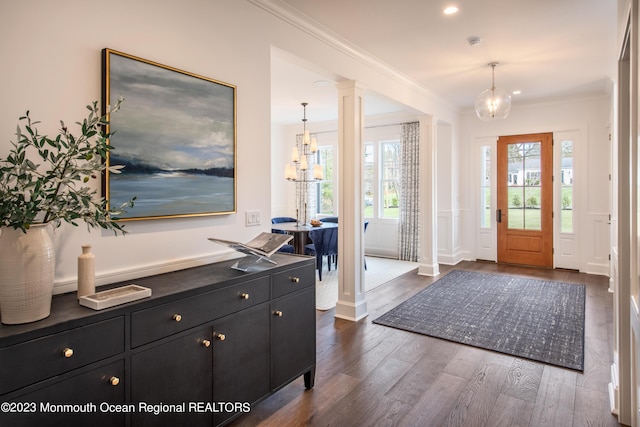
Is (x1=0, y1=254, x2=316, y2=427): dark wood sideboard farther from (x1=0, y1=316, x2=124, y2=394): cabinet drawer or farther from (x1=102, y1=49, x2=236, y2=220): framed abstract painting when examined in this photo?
(x1=102, y1=49, x2=236, y2=220): framed abstract painting

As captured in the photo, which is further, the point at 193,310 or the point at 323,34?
the point at 323,34

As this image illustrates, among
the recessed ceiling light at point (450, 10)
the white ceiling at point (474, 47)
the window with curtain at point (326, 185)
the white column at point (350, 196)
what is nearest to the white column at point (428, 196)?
the white ceiling at point (474, 47)

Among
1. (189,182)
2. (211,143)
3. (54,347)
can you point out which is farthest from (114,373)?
(211,143)

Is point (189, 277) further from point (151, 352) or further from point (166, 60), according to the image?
point (166, 60)

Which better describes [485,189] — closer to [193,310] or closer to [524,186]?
[524,186]

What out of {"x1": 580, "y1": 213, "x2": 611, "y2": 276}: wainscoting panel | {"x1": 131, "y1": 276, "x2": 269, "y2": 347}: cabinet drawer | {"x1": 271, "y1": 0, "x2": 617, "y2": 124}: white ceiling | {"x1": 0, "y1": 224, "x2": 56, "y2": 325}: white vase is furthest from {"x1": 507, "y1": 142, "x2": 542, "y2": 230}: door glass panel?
{"x1": 0, "y1": 224, "x2": 56, "y2": 325}: white vase

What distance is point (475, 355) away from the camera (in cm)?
320

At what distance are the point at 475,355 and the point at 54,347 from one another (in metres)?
2.96

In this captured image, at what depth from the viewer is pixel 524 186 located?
6762 millimetres

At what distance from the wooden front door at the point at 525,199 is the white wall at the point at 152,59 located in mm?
4863

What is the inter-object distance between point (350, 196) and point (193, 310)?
8.07 feet

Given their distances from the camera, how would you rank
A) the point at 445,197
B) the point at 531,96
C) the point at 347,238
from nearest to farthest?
the point at 347,238
the point at 531,96
the point at 445,197

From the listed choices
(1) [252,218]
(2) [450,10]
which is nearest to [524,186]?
(2) [450,10]

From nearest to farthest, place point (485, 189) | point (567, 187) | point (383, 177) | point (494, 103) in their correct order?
point (494, 103)
point (567, 187)
point (485, 189)
point (383, 177)
